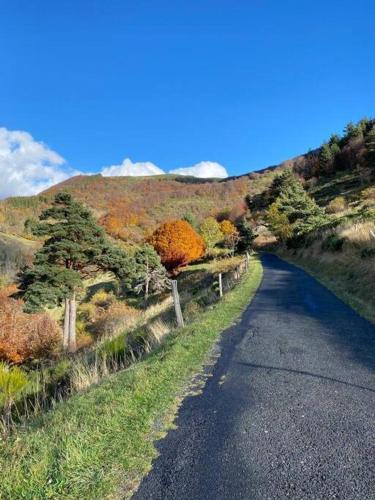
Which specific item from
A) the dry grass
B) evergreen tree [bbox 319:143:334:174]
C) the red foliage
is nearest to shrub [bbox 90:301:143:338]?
the red foliage

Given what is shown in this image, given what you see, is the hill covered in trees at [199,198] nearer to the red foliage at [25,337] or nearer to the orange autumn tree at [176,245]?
the red foliage at [25,337]

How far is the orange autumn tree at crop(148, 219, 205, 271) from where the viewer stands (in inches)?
2178

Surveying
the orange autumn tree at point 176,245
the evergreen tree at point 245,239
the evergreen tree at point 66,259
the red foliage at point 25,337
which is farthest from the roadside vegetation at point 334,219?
the red foliage at point 25,337

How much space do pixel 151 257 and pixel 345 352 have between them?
125 ft

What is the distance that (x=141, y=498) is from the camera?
306 cm

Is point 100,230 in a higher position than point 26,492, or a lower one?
higher

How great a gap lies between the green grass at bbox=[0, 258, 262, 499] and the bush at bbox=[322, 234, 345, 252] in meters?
17.3

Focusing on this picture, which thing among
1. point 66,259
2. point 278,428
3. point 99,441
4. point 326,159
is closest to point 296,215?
point 66,259

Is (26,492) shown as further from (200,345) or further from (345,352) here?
(345,352)

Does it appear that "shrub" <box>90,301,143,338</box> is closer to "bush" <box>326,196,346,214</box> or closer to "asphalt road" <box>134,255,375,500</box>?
"asphalt road" <box>134,255,375,500</box>

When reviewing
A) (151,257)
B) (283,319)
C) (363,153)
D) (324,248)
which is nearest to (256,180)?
(363,153)

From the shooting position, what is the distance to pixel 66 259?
21016mm

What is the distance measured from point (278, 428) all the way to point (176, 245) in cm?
5153

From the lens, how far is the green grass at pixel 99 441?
3.22 meters
